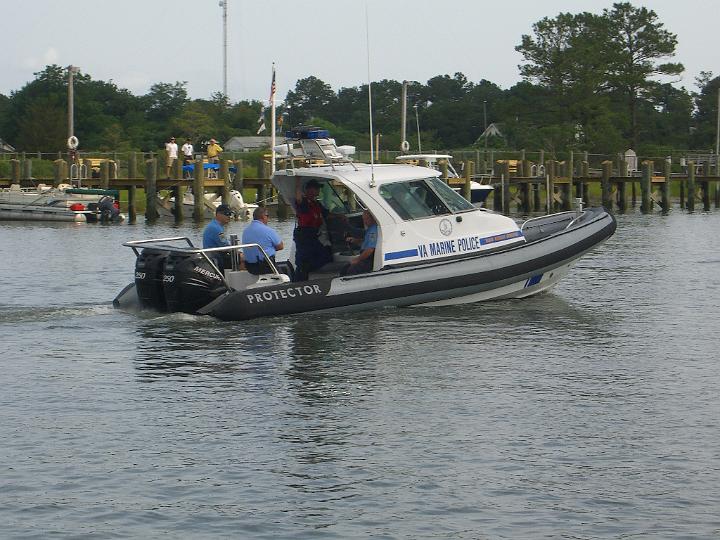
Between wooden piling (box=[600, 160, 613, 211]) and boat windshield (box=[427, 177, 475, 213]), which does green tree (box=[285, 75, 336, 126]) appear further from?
boat windshield (box=[427, 177, 475, 213])

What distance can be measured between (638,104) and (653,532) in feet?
266

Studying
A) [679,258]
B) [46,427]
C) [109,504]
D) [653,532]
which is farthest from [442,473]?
[679,258]

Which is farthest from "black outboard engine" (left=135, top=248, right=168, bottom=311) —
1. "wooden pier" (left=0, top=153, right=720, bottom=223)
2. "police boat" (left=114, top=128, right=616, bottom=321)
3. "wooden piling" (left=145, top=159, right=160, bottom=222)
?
"wooden piling" (left=145, top=159, right=160, bottom=222)

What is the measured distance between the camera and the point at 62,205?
4034 cm

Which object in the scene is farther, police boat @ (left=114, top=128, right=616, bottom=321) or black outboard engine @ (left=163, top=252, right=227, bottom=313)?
police boat @ (left=114, top=128, right=616, bottom=321)

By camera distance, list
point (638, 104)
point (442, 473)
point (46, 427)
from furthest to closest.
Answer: point (638, 104) < point (46, 427) < point (442, 473)

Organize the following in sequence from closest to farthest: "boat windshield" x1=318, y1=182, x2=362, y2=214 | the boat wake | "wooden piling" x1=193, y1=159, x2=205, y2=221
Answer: the boat wake, "boat windshield" x1=318, y1=182, x2=362, y2=214, "wooden piling" x1=193, y1=159, x2=205, y2=221

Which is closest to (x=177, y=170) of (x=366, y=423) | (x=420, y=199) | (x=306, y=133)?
(x=306, y=133)

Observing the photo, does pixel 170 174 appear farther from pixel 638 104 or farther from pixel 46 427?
pixel 638 104

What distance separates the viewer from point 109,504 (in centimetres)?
909

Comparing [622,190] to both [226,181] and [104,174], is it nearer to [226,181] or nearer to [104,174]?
[226,181]

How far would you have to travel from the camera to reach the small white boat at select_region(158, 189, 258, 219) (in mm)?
41656

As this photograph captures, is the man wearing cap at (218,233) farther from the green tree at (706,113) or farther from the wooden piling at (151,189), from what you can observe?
the green tree at (706,113)

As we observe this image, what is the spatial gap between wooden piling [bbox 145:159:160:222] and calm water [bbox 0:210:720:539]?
21.1 m
